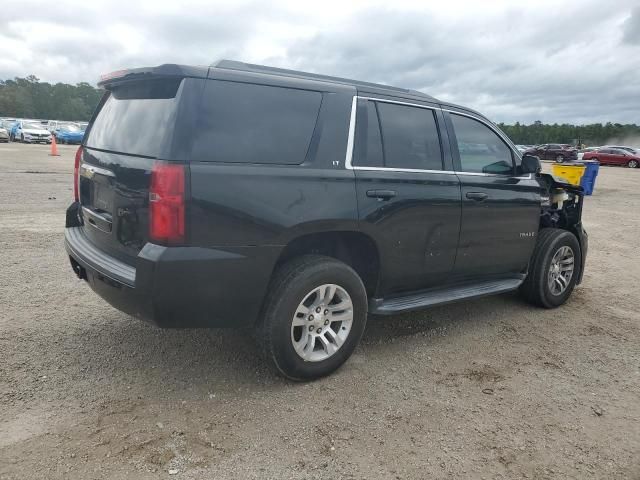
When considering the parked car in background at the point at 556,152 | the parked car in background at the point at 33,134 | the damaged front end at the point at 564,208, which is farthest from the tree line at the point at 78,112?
the damaged front end at the point at 564,208

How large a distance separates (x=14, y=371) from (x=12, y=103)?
333ft

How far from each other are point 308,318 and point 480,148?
2.27 m

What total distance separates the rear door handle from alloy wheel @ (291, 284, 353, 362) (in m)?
0.67

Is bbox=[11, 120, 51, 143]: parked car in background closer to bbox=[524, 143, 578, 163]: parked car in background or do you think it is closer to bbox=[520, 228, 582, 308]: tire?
bbox=[520, 228, 582, 308]: tire

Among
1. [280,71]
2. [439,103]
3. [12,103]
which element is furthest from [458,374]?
[12,103]

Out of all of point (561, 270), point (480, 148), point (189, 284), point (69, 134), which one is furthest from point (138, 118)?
point (69, 134)

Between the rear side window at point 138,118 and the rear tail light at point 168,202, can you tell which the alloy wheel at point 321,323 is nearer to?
the rear tail light at point 168,202

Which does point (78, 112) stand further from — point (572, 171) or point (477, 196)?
point (477, 196)

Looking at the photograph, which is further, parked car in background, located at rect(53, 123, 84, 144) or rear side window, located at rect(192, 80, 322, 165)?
parked car in background, located at rect(53, 123, 84, 144)

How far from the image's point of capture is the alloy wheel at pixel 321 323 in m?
3.37

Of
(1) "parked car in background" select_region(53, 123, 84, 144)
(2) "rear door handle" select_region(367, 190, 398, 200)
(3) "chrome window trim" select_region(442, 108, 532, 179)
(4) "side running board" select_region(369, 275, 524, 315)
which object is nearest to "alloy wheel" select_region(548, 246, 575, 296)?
(4) "side running board" select_region(369, 275, 524, 315)

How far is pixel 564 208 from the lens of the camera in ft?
18.2

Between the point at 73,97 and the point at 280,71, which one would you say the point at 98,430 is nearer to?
the point at 280,71

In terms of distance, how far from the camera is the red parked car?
3785 centimetres
